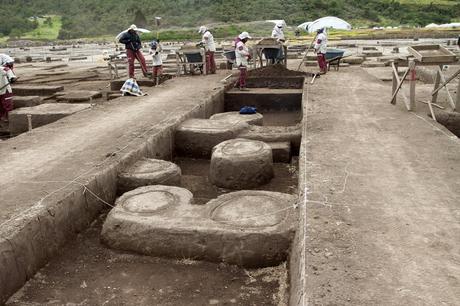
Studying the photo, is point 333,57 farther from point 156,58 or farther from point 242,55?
point 156,58

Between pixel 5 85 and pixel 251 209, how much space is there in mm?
8290

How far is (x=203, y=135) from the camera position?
8.38 meters

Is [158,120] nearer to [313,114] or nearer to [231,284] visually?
[313,114]

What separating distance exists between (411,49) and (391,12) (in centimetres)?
6445

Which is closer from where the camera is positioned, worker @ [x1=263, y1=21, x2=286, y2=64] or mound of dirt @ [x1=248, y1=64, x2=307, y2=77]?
mound of dirt @ [x1=248, y1=64, x2=307, y2=77]

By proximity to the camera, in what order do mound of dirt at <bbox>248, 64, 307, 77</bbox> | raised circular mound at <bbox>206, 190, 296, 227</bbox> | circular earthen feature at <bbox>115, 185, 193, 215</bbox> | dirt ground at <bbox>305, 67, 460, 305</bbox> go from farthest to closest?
1. mound of dirt at <bbox>248, 64, 307, 77</bbox>
2. circular earthen feature at <bbox>115, 185, 193, 215</bbox>
3. raised circular mound at <bbox>206, 190, 296, 227</bbox>
4. dirt ground at <bbox>305, 67, 460, 305</bbox>

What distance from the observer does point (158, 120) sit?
28.7 feet

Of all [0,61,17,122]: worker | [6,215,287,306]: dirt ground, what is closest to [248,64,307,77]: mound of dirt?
[0,61,17,122]: worker

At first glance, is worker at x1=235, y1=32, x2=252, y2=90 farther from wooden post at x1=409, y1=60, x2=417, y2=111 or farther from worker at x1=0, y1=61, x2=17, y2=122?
worker at x1=0, y1=61, x2=17, y2=122

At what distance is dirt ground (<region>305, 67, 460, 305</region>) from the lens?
3119 mm

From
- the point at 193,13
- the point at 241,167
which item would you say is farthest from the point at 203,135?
the point at 193,13

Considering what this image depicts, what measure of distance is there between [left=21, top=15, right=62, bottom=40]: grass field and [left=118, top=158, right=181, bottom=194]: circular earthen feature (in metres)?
75.0

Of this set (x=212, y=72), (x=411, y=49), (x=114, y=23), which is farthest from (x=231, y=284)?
(x=114, y=23)

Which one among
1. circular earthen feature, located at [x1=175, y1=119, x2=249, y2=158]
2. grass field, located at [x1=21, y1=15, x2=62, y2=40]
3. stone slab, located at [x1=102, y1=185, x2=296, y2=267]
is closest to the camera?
stone slab, located at [x1=102, y1=185, x2=296, y2=267]
